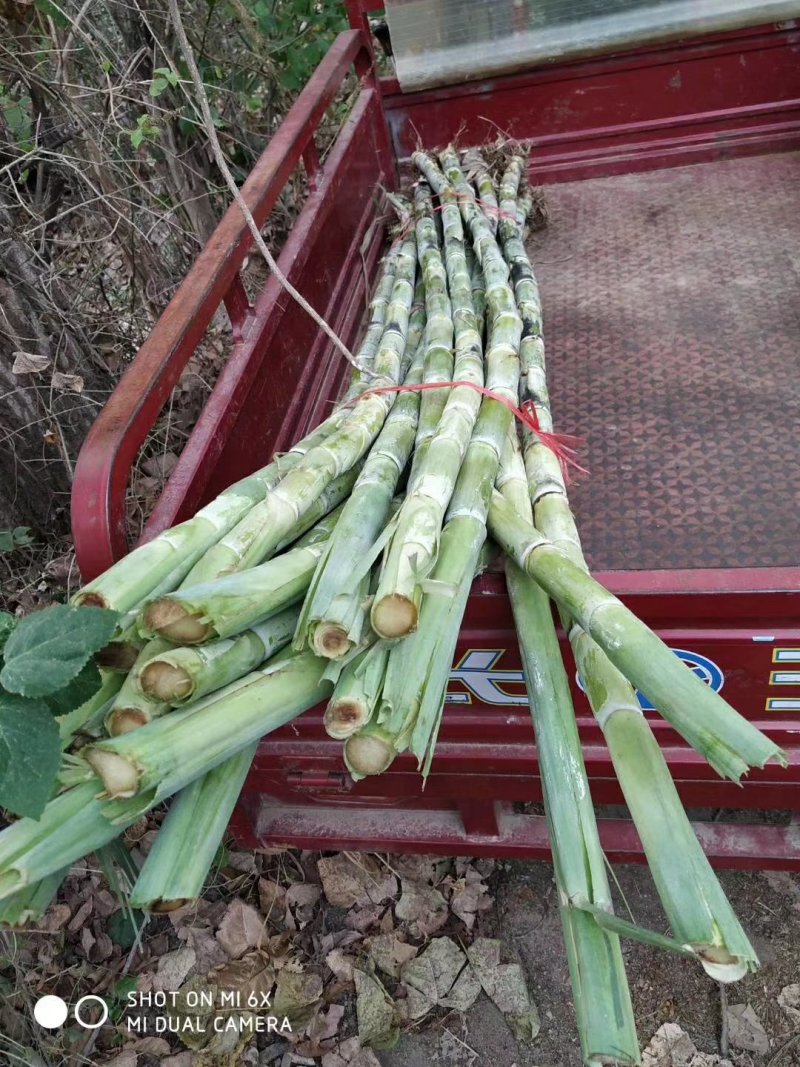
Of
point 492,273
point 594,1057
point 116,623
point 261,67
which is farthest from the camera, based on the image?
point 261,67

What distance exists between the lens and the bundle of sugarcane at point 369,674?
1087mm

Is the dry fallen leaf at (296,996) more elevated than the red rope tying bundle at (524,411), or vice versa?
the red rope tying bundle at (524,411)

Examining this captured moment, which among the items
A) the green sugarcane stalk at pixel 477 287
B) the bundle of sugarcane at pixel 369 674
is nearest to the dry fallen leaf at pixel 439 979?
the bundle of sugarcane at pixel 369 674

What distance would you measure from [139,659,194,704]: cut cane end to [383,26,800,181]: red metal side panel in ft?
10.4

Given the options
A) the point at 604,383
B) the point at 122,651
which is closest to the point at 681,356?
the point at 604,383

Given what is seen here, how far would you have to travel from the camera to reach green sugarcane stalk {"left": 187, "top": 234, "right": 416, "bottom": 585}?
146 centimetres

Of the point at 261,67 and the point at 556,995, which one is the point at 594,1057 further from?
the point at 261,67

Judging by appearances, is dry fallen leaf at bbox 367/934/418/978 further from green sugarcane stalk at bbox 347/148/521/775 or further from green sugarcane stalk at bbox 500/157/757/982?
green sugarcane stalk at bbox 500/157/757/982

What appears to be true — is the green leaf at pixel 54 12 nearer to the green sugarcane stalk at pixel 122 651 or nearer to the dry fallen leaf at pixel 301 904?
the green sugarcane stalk at pixel 122 651

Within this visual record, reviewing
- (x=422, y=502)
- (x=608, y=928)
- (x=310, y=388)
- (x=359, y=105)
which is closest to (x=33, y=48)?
(x=359, y=105)

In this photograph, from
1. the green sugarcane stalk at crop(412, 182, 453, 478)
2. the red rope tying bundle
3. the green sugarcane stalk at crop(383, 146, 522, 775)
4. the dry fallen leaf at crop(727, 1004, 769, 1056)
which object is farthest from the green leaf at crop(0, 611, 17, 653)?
the dry fallen leaf at crop(727, 1004, 769, 1056)

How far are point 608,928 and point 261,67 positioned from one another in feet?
16.0

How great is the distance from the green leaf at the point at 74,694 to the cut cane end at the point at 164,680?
0.24 ft

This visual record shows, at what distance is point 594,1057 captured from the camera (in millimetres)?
1010
